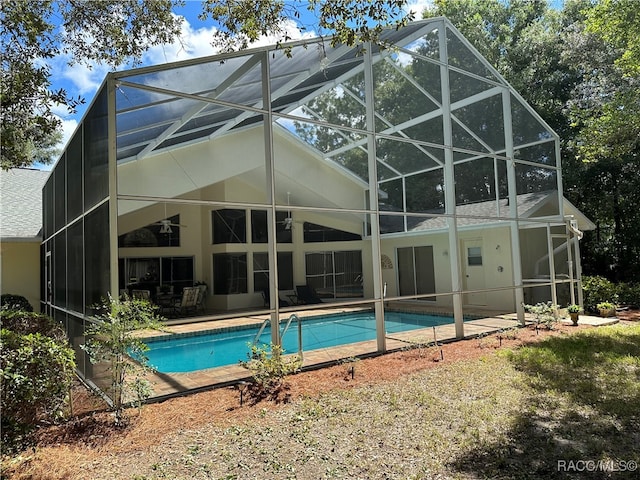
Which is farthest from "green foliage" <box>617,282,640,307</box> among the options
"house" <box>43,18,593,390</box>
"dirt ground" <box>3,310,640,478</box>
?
"dirt ground" <box>3,310,640,478</box>

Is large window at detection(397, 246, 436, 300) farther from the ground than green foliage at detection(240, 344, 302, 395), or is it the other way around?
large window at detection(397, 246, 436, 300)

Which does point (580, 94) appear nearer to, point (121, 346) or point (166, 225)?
point (166, 225)

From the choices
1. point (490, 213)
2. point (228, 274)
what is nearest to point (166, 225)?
point (228, 274)

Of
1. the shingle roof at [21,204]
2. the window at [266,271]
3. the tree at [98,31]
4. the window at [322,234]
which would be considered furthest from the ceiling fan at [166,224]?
the tree at [98,31]

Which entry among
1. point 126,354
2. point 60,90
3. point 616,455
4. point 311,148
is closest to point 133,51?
point 60,90

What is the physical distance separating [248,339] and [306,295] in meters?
5.28

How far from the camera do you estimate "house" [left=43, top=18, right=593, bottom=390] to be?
6.33 m

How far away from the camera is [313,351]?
7930mm

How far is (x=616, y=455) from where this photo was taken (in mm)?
3602

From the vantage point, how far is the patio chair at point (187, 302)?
13602 millimetres

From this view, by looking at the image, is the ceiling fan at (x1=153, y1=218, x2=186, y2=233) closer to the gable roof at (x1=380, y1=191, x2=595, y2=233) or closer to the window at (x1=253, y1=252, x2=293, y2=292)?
the window at (x1=253, y1=252, x2=293, y2=292)

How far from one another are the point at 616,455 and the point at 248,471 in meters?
3.11

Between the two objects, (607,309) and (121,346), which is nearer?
(121,346)

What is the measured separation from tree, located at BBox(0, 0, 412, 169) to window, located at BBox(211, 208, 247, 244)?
9.34 meters
